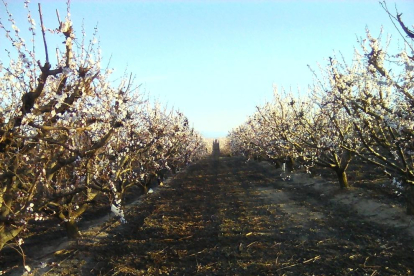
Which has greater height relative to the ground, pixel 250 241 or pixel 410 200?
pixel 410 200

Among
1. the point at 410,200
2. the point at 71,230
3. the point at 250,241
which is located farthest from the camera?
the point at 71,230

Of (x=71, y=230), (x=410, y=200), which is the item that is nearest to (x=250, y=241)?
(x=410, y=200)

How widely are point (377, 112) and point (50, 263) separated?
34.9 ft

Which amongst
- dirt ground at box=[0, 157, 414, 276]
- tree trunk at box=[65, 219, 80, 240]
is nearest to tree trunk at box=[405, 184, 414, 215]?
dirt ground at box=[0, 157, 414, 276]

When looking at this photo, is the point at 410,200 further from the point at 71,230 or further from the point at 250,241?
the point at 71,230

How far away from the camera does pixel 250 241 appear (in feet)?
34.7

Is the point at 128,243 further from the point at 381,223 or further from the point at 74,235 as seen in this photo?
the point at 381,223

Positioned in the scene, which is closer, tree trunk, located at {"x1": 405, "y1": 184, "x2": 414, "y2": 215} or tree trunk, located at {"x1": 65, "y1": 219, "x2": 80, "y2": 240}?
tree trunk, located at {"x1": 405, "y1": 184, "x2": 414, "y2": 215}

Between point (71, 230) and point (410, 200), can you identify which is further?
point (71, 230)

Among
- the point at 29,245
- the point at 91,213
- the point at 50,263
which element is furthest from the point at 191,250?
the point at 91,213

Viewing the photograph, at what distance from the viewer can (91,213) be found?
56.9ft

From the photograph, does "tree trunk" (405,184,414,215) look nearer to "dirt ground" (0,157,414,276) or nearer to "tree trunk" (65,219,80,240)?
"dirt ground" (0,157,414,276)

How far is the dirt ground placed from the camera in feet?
28.2

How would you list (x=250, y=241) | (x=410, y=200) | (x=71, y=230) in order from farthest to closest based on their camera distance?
(x=71, y=230)
(x=410, y=200)
(x=250, y=241)
